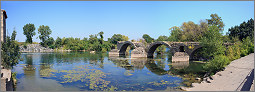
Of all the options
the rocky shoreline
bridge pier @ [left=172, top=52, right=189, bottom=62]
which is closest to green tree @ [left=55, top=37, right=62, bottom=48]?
the rocky shoreline

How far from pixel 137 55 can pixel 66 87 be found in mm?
31983

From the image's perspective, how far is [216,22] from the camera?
48875 mm

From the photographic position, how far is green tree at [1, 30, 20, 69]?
16375 millimetres

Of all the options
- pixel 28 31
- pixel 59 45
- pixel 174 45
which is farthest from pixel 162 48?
pixel 28 31

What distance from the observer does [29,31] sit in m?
87.7

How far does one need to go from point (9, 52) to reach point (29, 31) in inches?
3134

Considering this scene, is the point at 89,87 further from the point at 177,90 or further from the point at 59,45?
the point at 59,45

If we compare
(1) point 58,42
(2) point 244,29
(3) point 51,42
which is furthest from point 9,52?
(3) point 51,42

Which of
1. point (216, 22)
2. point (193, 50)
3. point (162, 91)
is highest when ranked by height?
point (216, 22)

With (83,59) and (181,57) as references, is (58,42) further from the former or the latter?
(181,57)

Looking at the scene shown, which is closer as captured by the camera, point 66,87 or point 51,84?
point 66,87

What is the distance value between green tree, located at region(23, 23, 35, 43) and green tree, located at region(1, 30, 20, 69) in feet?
257

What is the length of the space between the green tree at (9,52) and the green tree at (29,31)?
78.4m

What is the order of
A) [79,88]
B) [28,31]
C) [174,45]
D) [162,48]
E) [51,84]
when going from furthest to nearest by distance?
[28,31] < [162,48] < [174,45] < [51,84] < [79,88]
